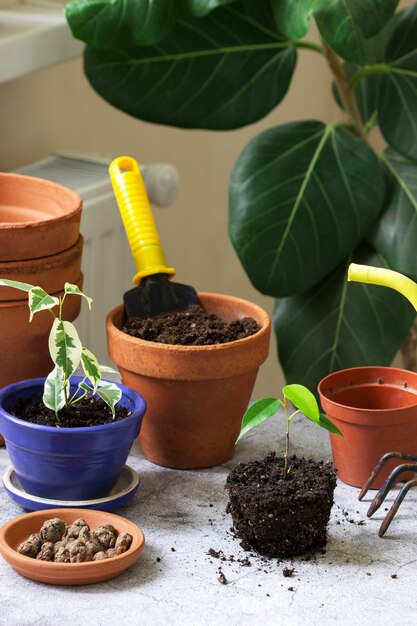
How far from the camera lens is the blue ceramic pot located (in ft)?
3.23

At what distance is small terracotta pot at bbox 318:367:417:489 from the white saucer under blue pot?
0.21 meters

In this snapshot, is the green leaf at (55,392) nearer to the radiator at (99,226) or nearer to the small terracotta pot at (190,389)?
the small terracotta pot at (190,389)

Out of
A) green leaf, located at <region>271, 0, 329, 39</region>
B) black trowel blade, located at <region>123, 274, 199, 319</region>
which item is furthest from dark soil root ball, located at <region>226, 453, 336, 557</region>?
green leaf, located at <region>271, 0, 329, 39</region>

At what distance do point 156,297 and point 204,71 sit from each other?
0.53m

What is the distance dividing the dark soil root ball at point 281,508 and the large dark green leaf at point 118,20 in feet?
2.36

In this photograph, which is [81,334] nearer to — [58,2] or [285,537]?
[58,2]

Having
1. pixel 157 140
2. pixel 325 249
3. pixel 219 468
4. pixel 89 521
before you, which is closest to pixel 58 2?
pixel 157 140

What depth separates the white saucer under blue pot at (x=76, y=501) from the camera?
1.01m

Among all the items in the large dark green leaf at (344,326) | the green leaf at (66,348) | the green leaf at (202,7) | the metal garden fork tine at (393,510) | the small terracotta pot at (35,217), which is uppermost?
the green leaf at (202,7)

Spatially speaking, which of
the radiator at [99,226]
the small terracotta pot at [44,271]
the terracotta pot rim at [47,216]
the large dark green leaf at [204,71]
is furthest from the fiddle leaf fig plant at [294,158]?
the small terracotta pot at [44,271]

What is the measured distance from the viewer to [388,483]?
3.30 feet

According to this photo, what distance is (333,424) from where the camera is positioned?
3.29 ft

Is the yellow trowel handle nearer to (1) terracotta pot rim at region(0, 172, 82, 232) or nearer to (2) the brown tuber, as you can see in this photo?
(1) terracotta pot rim at region(0, 172, 82, 232)

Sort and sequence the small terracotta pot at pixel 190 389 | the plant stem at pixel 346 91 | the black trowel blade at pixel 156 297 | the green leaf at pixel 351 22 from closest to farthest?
the small terracotta pot at pixel 190 389 → the black trowel blade at pixel 156 297 → the green leaf at pixel 351 22 → the plant stem at pixel 346 91
